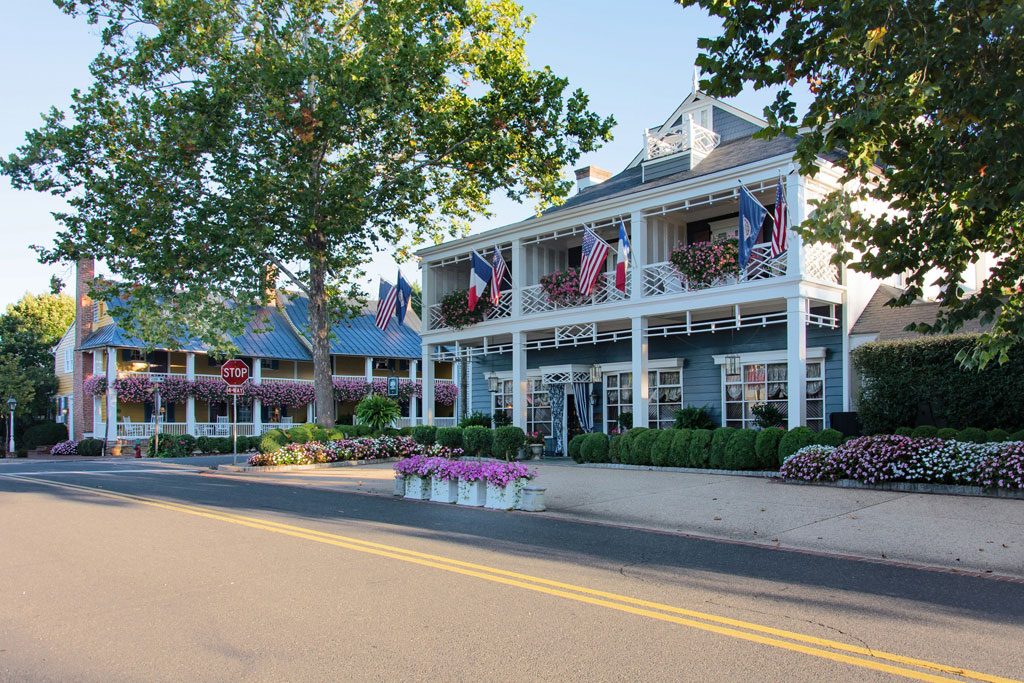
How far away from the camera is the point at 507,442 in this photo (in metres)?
19.8

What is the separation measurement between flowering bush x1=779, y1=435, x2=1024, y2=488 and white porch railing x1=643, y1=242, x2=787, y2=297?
4.59 meters

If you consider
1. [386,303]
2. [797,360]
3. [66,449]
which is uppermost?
[386,303]

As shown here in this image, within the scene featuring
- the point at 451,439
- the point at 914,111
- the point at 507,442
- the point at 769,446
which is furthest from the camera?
the point at 451,439

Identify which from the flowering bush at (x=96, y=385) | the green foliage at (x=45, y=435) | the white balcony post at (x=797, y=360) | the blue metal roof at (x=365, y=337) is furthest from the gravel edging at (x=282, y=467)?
the green foliage at (x=45, y=435)

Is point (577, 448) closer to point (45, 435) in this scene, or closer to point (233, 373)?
point (233, 373)

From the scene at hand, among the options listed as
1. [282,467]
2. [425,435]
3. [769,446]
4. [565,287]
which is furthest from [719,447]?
[282,467]

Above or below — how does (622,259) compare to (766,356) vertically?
above

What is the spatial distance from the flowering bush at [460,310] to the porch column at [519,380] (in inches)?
58.5

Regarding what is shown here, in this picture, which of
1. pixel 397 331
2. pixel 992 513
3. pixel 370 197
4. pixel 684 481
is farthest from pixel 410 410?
pixel 992 513

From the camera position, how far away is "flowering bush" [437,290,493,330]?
913 inches

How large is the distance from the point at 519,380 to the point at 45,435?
2952 cm

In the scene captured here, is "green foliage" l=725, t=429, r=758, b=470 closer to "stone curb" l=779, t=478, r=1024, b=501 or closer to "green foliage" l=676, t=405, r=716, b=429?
"stone curb" l=779, t=478, r=1024, b=501

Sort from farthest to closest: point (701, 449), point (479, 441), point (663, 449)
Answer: point (479, 441), point (663, 449), point (701, 449)

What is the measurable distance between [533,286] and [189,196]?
965 cm
